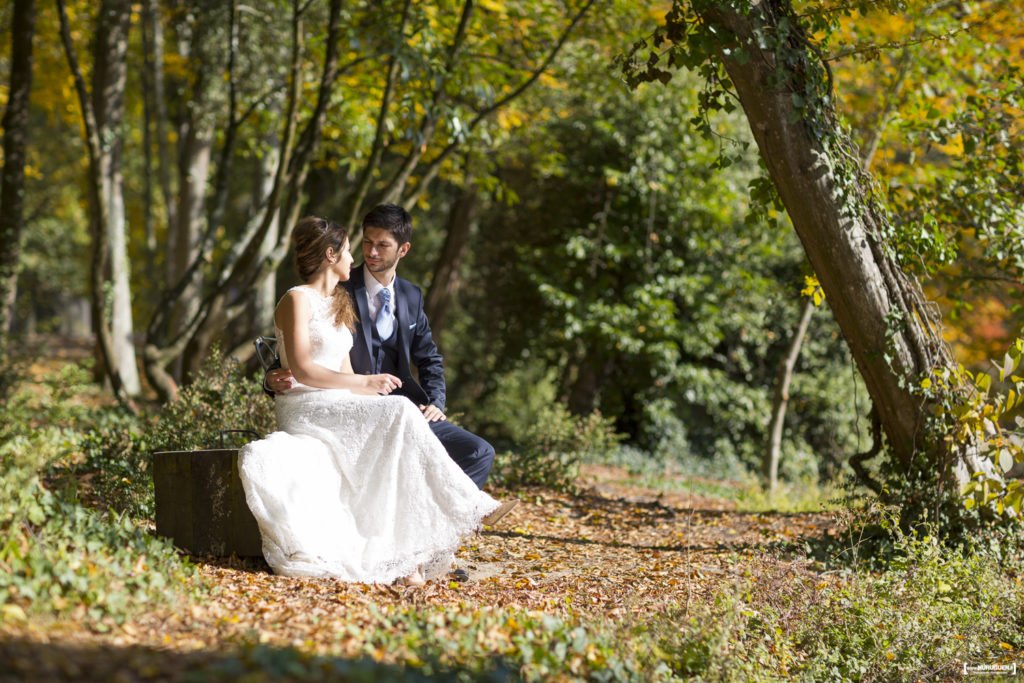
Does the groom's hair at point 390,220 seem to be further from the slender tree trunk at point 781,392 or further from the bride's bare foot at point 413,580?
the slender tree trunk at point 781,392

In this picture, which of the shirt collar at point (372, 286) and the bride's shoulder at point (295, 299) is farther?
the shirt collar at point (372, 286)

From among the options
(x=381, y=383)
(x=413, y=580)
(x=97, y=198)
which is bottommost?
(x=413, y=580)

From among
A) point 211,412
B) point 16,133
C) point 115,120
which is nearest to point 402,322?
point 211,412

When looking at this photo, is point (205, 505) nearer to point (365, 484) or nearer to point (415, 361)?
point (365, 484)

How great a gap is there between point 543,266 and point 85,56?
35.0ft

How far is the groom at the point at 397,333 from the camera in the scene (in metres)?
4.81

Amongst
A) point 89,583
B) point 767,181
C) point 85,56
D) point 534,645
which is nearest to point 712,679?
point 534,645

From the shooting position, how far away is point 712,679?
3.59 m

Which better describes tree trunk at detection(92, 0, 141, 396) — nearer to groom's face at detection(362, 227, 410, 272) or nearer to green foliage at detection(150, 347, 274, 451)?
green foliage at detection(150, 347, 274, 451)

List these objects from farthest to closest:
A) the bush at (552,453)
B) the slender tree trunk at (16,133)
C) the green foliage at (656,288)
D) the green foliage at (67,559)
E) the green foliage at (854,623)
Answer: the green foliage at (656,288) → the slender tree trunk at (16,133) → the bush at (552,453) → the green foliage at (854,623) → the green foliage at (67,559)

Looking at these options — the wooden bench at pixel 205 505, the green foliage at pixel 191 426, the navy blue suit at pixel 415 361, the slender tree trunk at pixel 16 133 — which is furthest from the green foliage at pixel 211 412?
the slender tree trunk at pixel 16 133

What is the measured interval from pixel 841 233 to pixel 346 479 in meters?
3.59

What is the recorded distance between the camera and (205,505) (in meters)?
4.41

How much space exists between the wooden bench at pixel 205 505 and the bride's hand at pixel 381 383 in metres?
0.81
